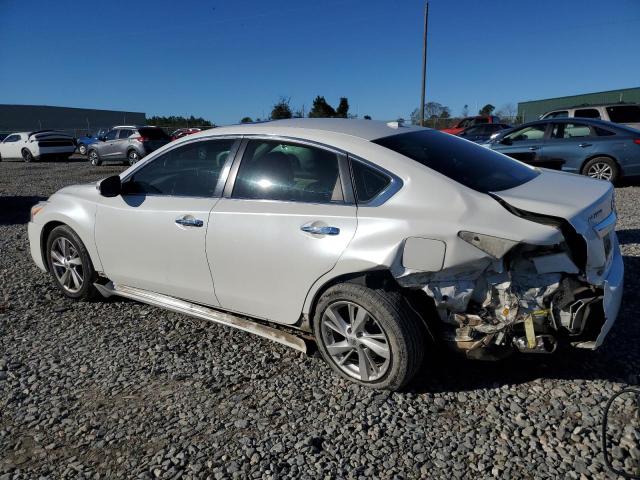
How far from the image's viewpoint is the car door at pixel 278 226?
2.94 metres

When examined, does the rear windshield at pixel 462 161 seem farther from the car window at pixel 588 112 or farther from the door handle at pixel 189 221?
the car window at pixel 588 112

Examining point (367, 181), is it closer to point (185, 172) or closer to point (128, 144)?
point (185, 172)

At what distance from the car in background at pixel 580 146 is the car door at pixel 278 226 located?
7089 millimetres

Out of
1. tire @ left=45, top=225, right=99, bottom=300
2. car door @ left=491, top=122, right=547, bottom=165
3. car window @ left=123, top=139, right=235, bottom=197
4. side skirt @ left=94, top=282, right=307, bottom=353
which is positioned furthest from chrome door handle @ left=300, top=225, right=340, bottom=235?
car door @ left=491, top=122, right=547, bottom=165

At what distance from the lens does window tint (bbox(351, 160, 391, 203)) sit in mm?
2910

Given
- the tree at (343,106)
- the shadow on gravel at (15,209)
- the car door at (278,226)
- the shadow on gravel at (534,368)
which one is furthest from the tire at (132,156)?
the shadow on gravel at (534,368)

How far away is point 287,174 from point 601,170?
343 inches

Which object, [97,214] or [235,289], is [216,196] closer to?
[235,289]

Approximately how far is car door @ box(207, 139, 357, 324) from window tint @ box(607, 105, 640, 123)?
40.6 feet

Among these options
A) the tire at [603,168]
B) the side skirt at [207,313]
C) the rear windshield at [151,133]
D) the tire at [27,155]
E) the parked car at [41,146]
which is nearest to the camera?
the side skirt at [207,313]

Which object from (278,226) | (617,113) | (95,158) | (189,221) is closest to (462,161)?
(278,226)

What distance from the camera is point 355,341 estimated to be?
2955 mm

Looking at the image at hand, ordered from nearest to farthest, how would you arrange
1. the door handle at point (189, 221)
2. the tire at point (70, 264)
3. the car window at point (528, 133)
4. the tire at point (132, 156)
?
the door handle at point (189, 221) < the tire at point (70, 264) < the car window at point (528, 133) < the tire at point (132, 156)

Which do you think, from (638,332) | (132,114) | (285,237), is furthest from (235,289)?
(132,114)
